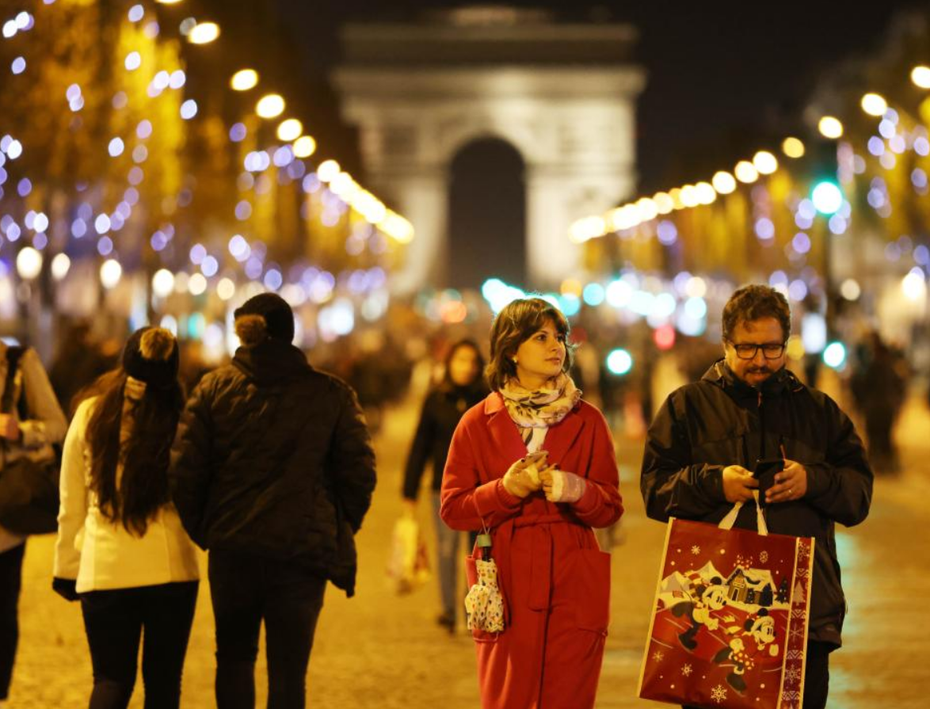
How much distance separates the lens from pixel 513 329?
5812 millimetres

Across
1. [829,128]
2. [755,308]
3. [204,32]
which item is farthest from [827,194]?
[755,308]

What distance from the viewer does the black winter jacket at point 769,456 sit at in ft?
18.3

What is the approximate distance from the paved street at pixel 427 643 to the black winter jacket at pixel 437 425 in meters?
0.81

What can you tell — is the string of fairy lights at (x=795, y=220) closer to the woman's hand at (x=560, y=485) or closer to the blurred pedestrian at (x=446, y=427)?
the blurred pedestrian at (x=446, y=427)

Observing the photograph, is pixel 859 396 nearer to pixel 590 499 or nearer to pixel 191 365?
pixel 191 365

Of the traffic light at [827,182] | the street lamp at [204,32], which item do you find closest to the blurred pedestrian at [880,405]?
the traffic light at [827,182]

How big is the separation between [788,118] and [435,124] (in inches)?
813

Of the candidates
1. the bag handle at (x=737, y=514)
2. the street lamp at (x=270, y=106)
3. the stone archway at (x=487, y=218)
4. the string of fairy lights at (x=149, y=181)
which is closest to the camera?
the bag handle at (x=737, y=514)

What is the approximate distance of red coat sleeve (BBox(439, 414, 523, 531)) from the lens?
5.71 metres

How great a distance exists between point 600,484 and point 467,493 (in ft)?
1.22

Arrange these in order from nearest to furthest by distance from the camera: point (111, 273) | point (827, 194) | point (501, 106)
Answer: point (827, 194) → point (111, 273) → point (501, 106)

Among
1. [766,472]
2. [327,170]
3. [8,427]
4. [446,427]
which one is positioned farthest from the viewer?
[327,170]

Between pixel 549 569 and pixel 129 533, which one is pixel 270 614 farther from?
pixel 549 569

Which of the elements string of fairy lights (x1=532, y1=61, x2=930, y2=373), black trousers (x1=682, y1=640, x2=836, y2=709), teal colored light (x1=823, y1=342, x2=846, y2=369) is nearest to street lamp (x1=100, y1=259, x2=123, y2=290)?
string of fairy lights (x1=532, y1=61, x2=930, y2=373)
